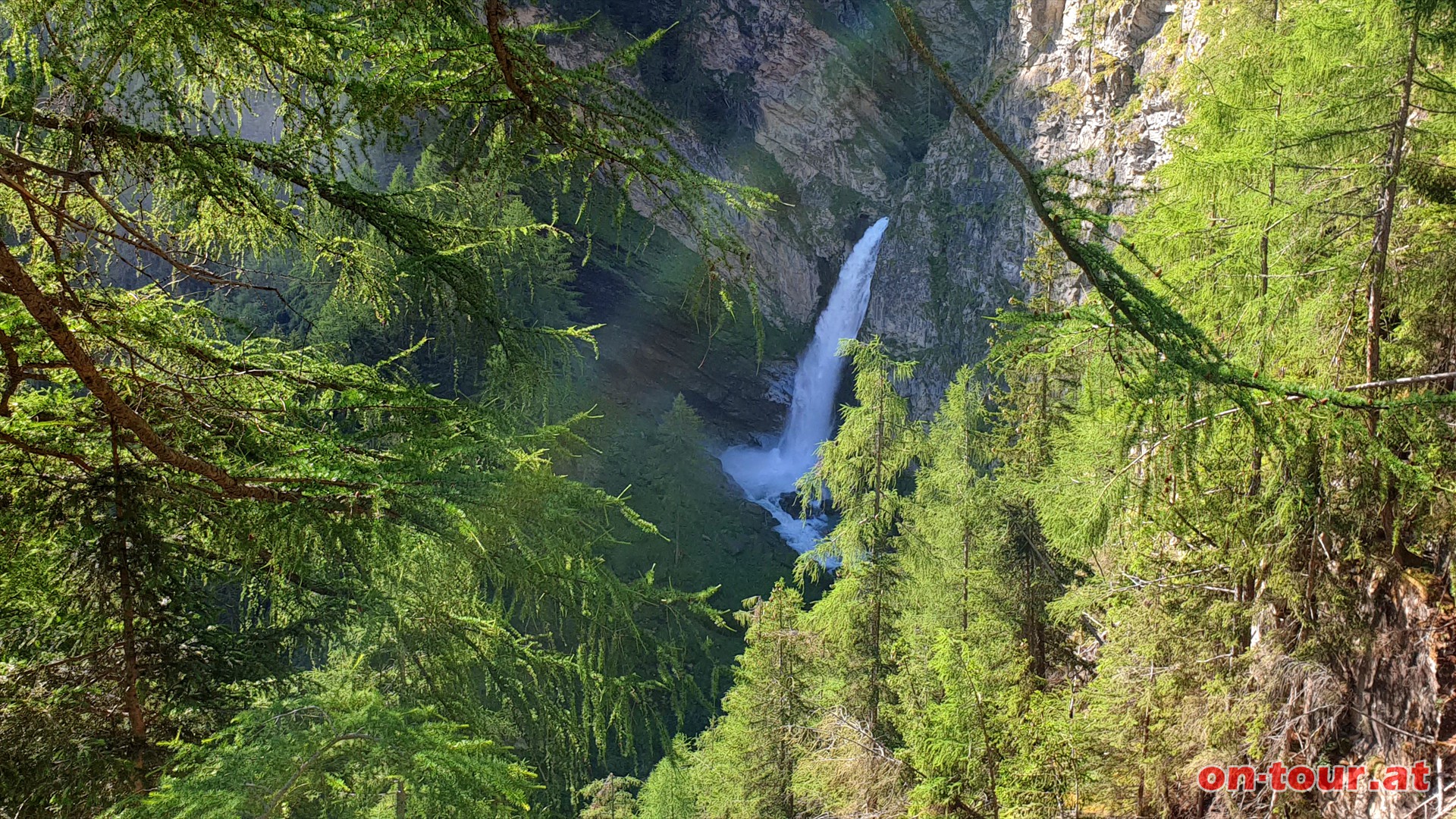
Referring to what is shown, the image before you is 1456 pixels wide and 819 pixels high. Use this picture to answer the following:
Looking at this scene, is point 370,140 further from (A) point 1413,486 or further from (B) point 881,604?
(B) point 881,604

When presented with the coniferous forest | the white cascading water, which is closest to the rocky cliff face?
the white cascading water

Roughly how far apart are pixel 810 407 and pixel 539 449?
28.4 meters

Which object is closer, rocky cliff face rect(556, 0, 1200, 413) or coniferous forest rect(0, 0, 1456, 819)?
coniferous forest rect(0, 0, 1456, 819)

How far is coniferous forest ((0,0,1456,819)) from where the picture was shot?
7.54 ft

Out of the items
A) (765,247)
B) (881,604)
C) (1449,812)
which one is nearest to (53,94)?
(1449,812)

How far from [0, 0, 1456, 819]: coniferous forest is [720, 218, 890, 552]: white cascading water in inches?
901

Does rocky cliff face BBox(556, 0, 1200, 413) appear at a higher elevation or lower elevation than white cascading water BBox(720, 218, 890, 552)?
higher

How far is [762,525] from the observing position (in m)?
26.8

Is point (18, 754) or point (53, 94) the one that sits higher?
point (53, 94)

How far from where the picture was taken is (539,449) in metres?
5.06

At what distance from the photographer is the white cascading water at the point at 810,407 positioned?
31.6 m

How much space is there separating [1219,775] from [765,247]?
110 ft

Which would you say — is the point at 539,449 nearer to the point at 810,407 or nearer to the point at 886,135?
the point at 810,407

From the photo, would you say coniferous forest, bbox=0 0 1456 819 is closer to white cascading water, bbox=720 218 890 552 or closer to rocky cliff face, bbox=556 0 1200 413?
rocky cliff face, bbox=556 0 1200 413
